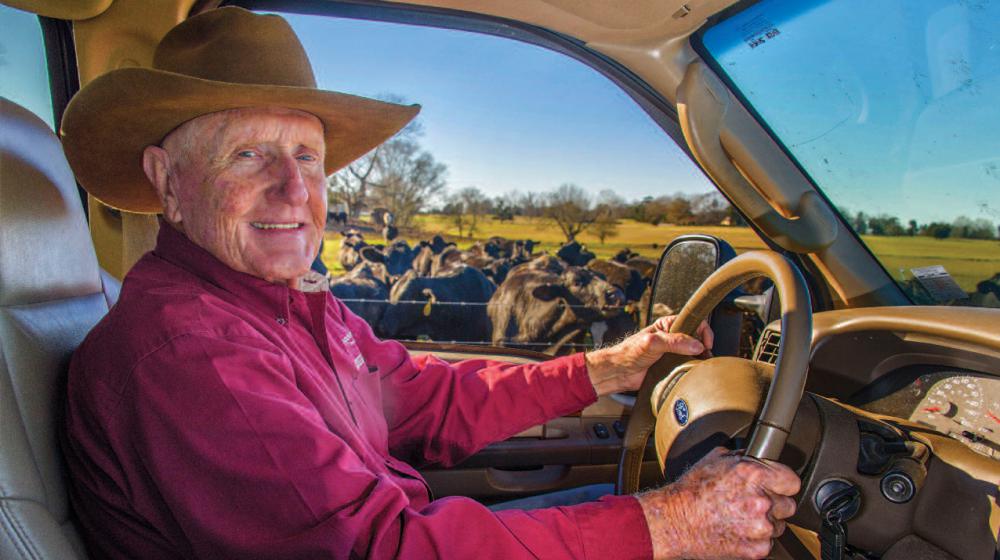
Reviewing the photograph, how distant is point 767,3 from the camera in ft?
5.79

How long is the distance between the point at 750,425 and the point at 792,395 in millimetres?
186

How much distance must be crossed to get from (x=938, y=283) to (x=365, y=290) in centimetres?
221

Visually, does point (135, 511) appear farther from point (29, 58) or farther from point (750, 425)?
point (29, 58)

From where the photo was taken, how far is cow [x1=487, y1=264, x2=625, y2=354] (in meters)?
3.01

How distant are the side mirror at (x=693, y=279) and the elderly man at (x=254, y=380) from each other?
14.5 inches

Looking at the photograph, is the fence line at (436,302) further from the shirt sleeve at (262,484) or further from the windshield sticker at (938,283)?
the shirt sleeve at (262,484)

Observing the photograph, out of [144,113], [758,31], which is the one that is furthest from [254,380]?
[758,31]

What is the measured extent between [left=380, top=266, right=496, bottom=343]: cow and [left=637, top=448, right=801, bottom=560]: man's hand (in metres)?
1.84

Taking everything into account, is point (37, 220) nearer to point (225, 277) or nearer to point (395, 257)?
point (225, 277)

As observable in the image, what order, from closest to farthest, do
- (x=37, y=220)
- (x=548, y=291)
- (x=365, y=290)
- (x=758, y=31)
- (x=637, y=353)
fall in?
(x=37, y=220)
(x=637, y=353)
(x=758, y=31)
(x=365, y=290)
(x=548, y=291)

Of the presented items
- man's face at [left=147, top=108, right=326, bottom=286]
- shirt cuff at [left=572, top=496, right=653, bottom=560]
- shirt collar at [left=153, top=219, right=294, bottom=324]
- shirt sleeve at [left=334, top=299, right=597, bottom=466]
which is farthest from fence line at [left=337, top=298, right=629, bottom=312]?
shirt cuff at [left=572, top=496, right=653, bottom=560]

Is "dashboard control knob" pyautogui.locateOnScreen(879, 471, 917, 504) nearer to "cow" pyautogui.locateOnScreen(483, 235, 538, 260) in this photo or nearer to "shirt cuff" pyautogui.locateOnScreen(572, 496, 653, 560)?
"shirt cuff" pyautogui.locateOnScreen(572, 496, 653, 560)

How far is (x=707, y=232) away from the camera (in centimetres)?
226

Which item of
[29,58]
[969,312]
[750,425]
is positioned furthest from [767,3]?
[29,58]
